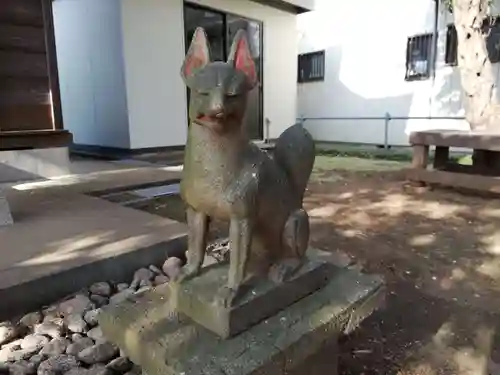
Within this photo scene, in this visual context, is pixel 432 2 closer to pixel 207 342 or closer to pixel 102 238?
pixel 102 238

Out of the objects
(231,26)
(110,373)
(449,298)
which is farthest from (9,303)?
(231,26)

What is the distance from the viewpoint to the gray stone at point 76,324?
1.51 m

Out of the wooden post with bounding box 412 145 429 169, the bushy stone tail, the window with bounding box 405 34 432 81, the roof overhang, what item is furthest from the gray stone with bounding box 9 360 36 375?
the window with bounding box 405 34 432 81

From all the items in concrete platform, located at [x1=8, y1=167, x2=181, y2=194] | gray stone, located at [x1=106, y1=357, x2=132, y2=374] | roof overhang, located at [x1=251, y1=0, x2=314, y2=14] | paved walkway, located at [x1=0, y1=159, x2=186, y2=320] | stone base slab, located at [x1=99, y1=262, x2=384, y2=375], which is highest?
roof overhang, located at [x1=251, y1=0, x2=314, y2=14]

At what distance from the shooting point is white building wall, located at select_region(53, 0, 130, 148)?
5.83 meters

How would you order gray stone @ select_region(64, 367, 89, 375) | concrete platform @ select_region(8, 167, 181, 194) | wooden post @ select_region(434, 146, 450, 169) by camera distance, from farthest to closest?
wooden post @ select_region(434, 146, 450, 169) → concrete platform @ select_region(8, 167, 181, 194) → gray stone @ select_region(64, 367, 89, 375)

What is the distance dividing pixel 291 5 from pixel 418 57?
3.02 meters

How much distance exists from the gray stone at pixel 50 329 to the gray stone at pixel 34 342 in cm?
2

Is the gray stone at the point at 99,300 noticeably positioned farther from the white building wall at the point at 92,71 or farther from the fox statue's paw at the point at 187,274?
the white building wall at the point at 92,71

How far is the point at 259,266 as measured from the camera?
46.2 inches

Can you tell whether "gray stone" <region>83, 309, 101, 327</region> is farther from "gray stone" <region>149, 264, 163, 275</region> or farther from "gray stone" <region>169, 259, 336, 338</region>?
"gray stone" <region>169, 259, 336, 338</region>

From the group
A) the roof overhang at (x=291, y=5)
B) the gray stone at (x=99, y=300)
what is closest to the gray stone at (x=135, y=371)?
the gray stone at (x=99, y=300)

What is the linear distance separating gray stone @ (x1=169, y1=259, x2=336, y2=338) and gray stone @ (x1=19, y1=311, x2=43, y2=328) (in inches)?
32.1

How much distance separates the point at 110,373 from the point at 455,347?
1.21 metres
